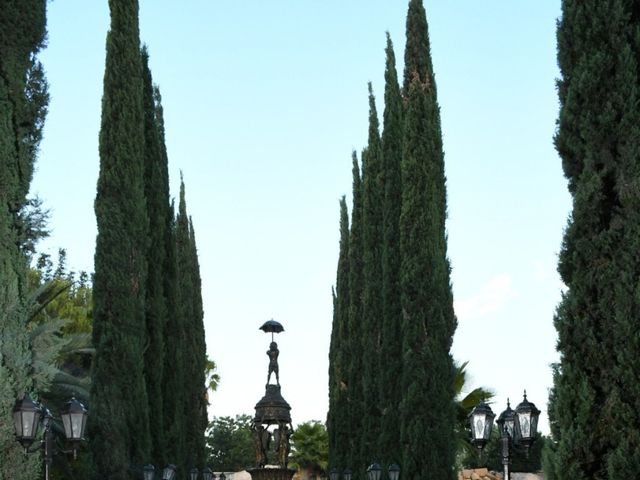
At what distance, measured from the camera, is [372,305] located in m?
24.4

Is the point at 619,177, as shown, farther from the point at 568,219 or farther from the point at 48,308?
the point at 48,308

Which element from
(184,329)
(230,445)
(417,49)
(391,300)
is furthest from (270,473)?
(230,445)

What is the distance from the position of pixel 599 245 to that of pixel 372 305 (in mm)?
16234

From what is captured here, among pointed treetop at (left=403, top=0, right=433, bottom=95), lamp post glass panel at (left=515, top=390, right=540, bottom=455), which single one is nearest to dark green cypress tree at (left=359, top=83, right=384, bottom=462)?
pointed treetop at (left=403, top=0, right=433, bottom=95)

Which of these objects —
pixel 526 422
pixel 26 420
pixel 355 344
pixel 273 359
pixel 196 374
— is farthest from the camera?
pixel 196 374

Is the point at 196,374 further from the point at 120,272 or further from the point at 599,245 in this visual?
the point at 599,245

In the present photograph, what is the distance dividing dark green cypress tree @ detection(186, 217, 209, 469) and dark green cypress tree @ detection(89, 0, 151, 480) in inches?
321

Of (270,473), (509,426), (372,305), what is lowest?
(270,473)

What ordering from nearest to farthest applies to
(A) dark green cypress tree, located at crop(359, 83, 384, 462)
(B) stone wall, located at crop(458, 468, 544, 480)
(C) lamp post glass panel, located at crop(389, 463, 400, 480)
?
1. (C) lamp post glass panel, located at crop(389, 463, 400, 480)
2. (A) dark green cypress tree, located at crop(359, 83, 384, 462)
3. (B) stone wall, located at crop(458, 468, 544, 480)

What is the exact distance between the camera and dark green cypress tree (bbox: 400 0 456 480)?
18.2 meters

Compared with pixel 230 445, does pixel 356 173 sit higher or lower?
higher

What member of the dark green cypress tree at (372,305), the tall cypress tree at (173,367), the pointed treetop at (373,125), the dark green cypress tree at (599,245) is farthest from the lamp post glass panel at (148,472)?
the pointed treetop at (373,125)

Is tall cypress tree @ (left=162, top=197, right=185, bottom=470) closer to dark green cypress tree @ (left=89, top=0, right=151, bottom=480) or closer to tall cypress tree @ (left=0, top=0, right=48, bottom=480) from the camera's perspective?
dark green cypress tree @ (left=89, top=0, right=151, bottom=480)

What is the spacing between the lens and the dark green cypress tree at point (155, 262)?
68.9 ft
